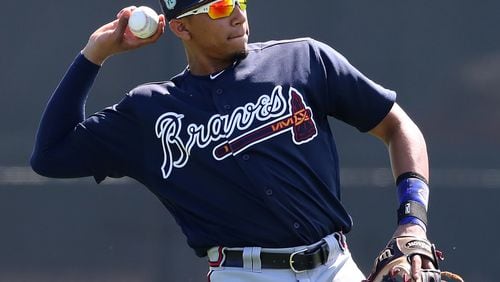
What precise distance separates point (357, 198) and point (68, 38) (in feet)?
6.05

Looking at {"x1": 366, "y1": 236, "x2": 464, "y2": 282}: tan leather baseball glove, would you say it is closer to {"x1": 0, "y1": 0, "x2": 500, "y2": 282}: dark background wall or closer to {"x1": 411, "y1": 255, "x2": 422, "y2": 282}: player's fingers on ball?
{"x1": 411, "y1": 255, "x2": 422, "y2": 282}: player's fingers on ball

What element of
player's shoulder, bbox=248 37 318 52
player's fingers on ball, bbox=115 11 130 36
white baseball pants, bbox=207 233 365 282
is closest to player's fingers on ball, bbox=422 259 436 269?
white baseball pants, bbox=207 233 365 282

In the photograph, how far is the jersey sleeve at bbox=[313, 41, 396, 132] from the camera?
3.48 meters

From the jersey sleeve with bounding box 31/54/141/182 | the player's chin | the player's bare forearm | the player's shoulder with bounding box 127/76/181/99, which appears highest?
the player's chin

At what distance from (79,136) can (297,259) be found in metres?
0.86

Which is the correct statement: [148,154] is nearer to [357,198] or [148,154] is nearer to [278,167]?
[278,167]

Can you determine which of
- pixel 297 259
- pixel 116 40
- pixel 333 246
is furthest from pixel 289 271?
pixel 116 40

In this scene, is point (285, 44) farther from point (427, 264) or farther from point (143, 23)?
point (427, 264)

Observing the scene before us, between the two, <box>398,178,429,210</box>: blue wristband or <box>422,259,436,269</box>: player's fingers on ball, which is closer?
<box>422,259,436,269</box>: player's fingers on ball

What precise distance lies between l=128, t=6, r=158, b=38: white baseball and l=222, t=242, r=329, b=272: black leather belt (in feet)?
2.70

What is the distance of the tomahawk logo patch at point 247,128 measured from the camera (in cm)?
341

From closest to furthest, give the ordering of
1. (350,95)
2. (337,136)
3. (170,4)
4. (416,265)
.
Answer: (416,265) → (350,95) → (170,4) → (337,136)

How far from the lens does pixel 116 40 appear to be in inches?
145

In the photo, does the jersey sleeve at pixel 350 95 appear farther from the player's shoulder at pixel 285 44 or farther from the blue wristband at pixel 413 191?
the blue wristband at pixel 413 191
